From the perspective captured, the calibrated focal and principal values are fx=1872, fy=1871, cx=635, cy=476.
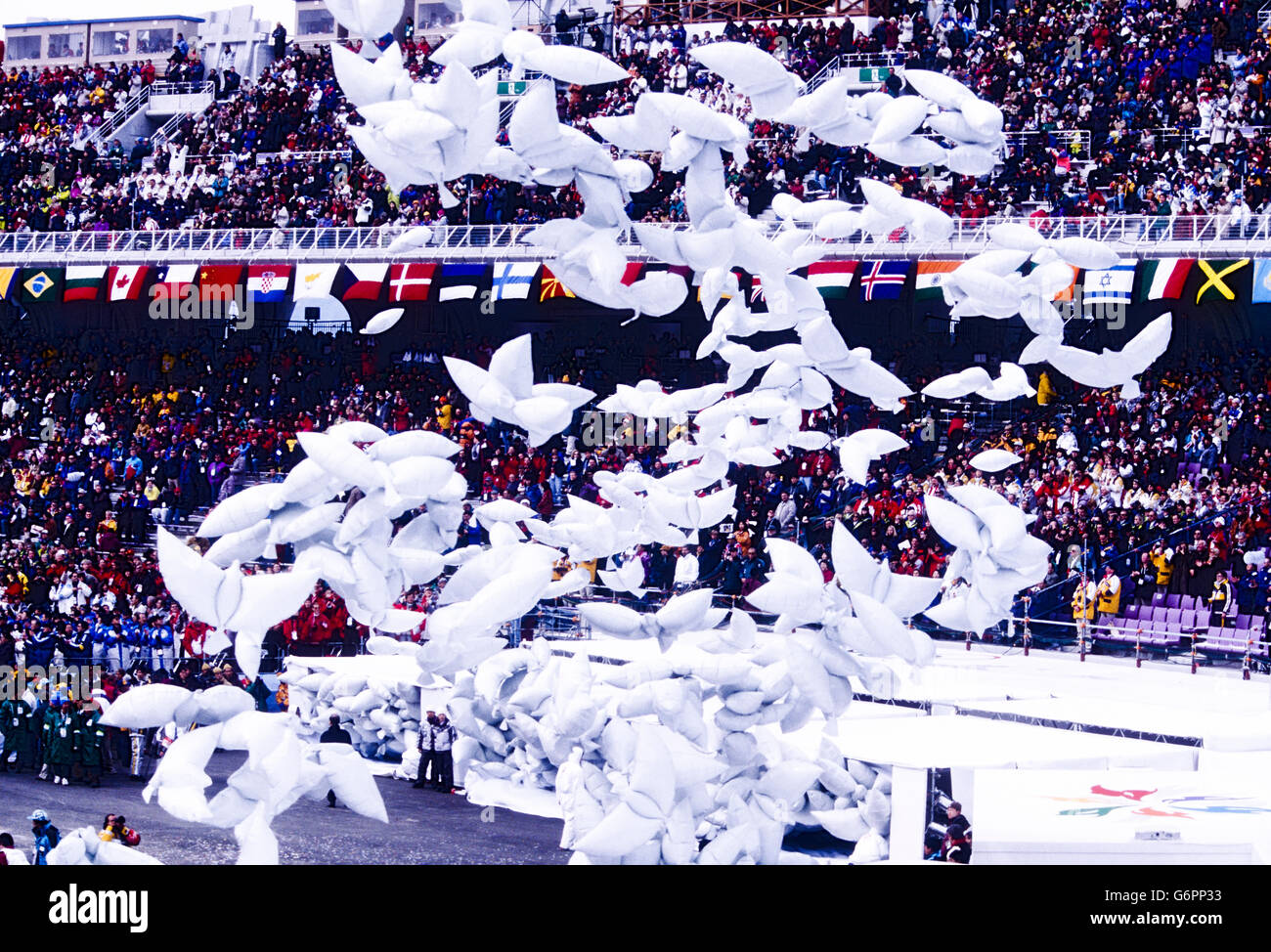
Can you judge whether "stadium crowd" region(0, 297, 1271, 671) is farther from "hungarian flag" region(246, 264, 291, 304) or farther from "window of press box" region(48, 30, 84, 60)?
"window of press box" region(48, 30, 84, 60)

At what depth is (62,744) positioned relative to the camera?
47.5 ft

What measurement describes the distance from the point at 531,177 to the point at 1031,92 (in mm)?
16561

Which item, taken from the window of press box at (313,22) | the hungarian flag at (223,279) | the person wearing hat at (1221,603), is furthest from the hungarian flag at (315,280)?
the window of press box at (313,22)

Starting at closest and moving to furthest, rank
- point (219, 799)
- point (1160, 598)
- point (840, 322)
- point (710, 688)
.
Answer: point (219, 799) < point (710, 688) < point (1160, 598) < point (840, 322)

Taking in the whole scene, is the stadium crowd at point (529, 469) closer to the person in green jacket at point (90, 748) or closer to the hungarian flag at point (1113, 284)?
the hungarian flag at point (1113, 284)

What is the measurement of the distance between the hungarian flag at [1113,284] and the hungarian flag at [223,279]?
10.9 metres

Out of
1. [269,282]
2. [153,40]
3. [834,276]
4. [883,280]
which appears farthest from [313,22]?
[883,280]

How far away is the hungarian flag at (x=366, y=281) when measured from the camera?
23.5 meters

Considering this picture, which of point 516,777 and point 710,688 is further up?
point 710,688

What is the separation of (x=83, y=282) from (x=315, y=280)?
376cm

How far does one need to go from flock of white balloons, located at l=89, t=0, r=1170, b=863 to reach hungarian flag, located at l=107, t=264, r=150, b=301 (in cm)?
1613

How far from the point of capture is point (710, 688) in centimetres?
903
